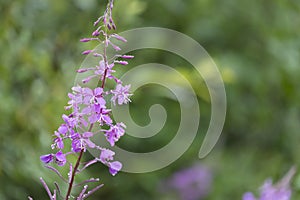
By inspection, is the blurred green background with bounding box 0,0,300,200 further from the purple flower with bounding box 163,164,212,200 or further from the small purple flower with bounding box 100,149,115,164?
the small purple flower with bounding box 100,149,115,164

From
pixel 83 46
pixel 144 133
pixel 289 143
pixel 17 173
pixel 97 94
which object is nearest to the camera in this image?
pixel 97 94

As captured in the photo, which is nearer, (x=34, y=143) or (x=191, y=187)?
(x=34, y=143)

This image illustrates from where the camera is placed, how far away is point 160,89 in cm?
263

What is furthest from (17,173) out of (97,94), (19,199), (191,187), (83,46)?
(191,187)

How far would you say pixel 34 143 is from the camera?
2197 mm

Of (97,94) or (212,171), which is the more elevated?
(212,171)

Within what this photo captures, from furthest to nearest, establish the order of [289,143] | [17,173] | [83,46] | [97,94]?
[289,143] < [83,46] < [17,173] < [97,94]

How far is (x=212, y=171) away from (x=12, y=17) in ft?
4.48

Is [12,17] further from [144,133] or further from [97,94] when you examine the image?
[97,94]

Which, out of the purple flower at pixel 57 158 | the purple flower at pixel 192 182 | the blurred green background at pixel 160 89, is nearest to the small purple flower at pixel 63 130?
the purple flower at pixel 57 158

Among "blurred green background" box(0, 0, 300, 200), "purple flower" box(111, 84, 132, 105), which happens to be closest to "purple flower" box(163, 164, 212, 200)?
"blurred green background" box(0, 0, 300, 200)

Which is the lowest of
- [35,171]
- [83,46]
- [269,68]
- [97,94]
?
[97,94]

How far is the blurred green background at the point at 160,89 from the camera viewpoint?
84.7 inches

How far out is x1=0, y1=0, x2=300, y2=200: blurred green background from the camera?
2152mm
